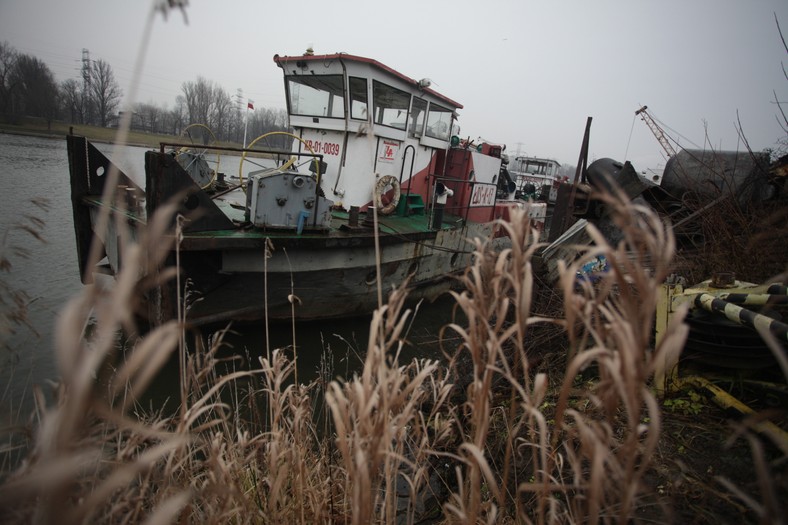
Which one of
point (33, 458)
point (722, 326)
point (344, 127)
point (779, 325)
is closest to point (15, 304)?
point (33, 458)

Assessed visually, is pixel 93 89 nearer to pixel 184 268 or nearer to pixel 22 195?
pixel 22 195

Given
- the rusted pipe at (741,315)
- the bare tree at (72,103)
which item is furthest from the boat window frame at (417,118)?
the bare tree at (72,103)

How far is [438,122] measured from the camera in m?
7.50

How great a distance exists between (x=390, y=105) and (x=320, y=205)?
273 centimetres

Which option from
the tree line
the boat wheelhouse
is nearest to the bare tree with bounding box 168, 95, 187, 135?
the tree line

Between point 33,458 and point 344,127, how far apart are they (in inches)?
232

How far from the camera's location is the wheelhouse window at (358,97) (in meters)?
5.83

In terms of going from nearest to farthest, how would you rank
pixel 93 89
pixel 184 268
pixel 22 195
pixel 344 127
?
1. pixel 184 268
2. pixel 344 127
3. pixel 22 195
4. pixel 93 89

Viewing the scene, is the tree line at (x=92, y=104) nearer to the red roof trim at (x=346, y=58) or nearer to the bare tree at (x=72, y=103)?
the bare tree at (x=72, y=103)

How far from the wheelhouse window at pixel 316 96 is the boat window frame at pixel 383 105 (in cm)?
51

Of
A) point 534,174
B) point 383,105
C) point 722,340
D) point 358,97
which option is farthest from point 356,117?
point 534,174

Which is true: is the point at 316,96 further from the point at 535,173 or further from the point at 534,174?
the point at 535,173

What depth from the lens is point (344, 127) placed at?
612 cm

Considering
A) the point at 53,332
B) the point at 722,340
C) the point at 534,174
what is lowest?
the point at 53,332
